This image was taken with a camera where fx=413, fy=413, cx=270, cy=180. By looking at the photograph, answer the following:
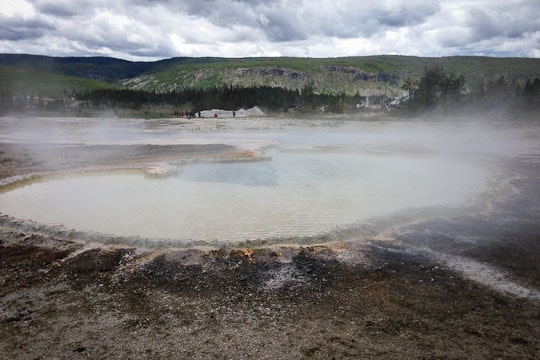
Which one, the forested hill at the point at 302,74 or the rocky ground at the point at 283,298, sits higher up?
the forested hill at the point at 302,74

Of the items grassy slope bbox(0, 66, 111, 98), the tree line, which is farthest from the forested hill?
the tree line

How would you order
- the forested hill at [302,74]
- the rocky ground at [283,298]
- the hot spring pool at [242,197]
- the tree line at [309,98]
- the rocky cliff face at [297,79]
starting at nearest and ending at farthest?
the rocky ground at [283,298], the hot spring pool at [242,197], the tree line at [309,98], the forested hill at [302,74], the rocky cliff face at [297,79]

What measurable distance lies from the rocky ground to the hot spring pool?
91cm

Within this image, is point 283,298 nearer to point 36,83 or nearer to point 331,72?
point 36,83

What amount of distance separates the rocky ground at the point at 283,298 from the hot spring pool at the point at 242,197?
91 cm

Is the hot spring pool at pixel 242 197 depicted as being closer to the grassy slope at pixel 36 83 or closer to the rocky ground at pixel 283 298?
the rocky ground at pixel 283 298

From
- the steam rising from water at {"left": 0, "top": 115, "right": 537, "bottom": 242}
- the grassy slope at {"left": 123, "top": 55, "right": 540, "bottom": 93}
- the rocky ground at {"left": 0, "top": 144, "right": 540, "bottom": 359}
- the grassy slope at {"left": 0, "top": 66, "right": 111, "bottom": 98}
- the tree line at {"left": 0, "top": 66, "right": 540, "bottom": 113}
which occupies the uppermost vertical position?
the grassy slope at {"left": 123, "top": 55, "right": 540, "bottom": 93}

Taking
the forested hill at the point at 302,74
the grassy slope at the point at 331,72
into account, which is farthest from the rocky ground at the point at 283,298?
the grassy slope at the point at 331,72

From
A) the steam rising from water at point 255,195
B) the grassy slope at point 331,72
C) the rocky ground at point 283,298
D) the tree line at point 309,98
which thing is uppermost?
the grassy slope at point 331,72

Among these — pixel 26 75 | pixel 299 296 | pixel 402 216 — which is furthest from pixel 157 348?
pixel 26 75

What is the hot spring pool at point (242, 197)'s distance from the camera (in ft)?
24.2

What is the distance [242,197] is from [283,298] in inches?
178

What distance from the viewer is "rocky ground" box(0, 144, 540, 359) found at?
3861 millimetres

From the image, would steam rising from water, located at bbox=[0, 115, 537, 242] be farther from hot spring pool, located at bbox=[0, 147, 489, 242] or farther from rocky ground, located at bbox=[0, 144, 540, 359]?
rocky ground, located at bbox=[0, 144, 540, 359]
